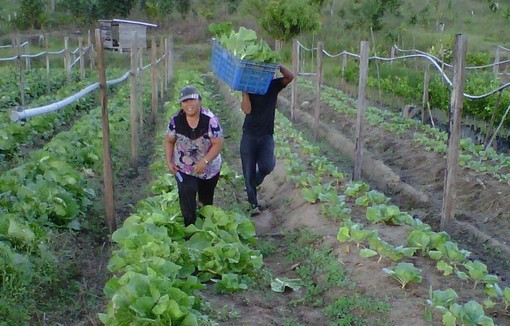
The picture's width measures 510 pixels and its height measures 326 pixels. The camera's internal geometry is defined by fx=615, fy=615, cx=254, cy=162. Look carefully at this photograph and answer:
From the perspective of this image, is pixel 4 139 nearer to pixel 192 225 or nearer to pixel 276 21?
pixel 192 225

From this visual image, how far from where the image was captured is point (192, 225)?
18.1ft

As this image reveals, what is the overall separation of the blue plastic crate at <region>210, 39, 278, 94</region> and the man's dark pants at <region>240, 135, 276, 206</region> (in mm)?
844

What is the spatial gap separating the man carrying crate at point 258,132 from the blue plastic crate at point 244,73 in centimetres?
34

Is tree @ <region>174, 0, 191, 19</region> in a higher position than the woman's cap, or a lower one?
higher

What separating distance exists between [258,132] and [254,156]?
313 mm

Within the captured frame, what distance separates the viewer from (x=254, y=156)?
7.45 m

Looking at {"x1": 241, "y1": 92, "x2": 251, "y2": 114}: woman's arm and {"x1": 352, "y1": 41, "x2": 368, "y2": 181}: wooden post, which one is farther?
{"x1": 352, "y1": 41, "x2": 368, "y2": 181}: wooden post

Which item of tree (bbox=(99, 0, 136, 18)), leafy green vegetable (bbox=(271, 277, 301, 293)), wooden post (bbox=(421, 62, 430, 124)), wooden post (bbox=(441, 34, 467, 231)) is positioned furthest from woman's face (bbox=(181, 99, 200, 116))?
tree (bbox=(99, 0, 136, 18))

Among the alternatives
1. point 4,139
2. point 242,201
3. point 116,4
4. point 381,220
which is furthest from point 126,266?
point 116,4

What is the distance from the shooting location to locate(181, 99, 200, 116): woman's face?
547cm

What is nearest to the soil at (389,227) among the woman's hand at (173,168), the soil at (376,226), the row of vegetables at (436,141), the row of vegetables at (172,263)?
the soil at (376,226)

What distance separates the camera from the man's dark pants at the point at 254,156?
7362 millimetres

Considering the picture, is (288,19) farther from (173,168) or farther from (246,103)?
(173,168)

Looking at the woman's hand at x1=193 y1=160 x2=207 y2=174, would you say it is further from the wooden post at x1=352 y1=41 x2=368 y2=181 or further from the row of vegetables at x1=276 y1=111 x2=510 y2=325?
the wooden post at x1=352 y1=41 x2=368 y2=181
